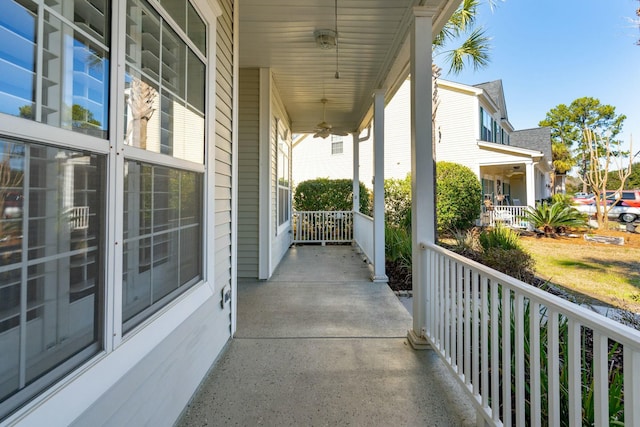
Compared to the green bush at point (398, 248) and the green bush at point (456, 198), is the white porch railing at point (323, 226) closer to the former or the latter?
the green bush at point (398, 248)

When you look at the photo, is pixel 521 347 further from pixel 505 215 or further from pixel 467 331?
pixel 505 215

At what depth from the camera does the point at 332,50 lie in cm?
382

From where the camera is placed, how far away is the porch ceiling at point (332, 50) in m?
2.94

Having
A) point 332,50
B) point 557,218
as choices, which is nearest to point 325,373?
point 332,50

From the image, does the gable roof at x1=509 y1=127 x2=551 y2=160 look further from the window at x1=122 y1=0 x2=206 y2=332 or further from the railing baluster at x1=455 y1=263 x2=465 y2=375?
the window at x1=122 y1=0 x2=206 y2=332

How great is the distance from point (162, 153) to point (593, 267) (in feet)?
23.6

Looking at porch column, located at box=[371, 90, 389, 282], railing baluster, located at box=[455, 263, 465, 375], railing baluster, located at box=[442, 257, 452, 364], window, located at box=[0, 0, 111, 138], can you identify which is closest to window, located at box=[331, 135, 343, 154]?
porch column, located at box=[371, 90, 389, 282]

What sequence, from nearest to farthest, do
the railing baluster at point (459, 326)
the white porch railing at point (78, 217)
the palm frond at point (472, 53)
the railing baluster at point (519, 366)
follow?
the white porch railing at point (78, 217)
the railing baluster at point (519, 366)
the railing baluster at point (459, 326)
the palm frond at point (472, 53)

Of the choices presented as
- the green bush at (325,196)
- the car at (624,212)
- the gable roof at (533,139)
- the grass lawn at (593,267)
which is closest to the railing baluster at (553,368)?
the grass lawn at (593,267)

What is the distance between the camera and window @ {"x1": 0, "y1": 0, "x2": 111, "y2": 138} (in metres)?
0.82

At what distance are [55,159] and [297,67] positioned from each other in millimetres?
3931

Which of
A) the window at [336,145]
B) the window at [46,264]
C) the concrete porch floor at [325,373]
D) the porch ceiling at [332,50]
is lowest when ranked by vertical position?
the concrete porch floor at [325,373]

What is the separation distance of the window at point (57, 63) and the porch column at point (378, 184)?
3848 mm

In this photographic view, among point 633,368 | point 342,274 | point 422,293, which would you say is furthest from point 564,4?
point 633,368
